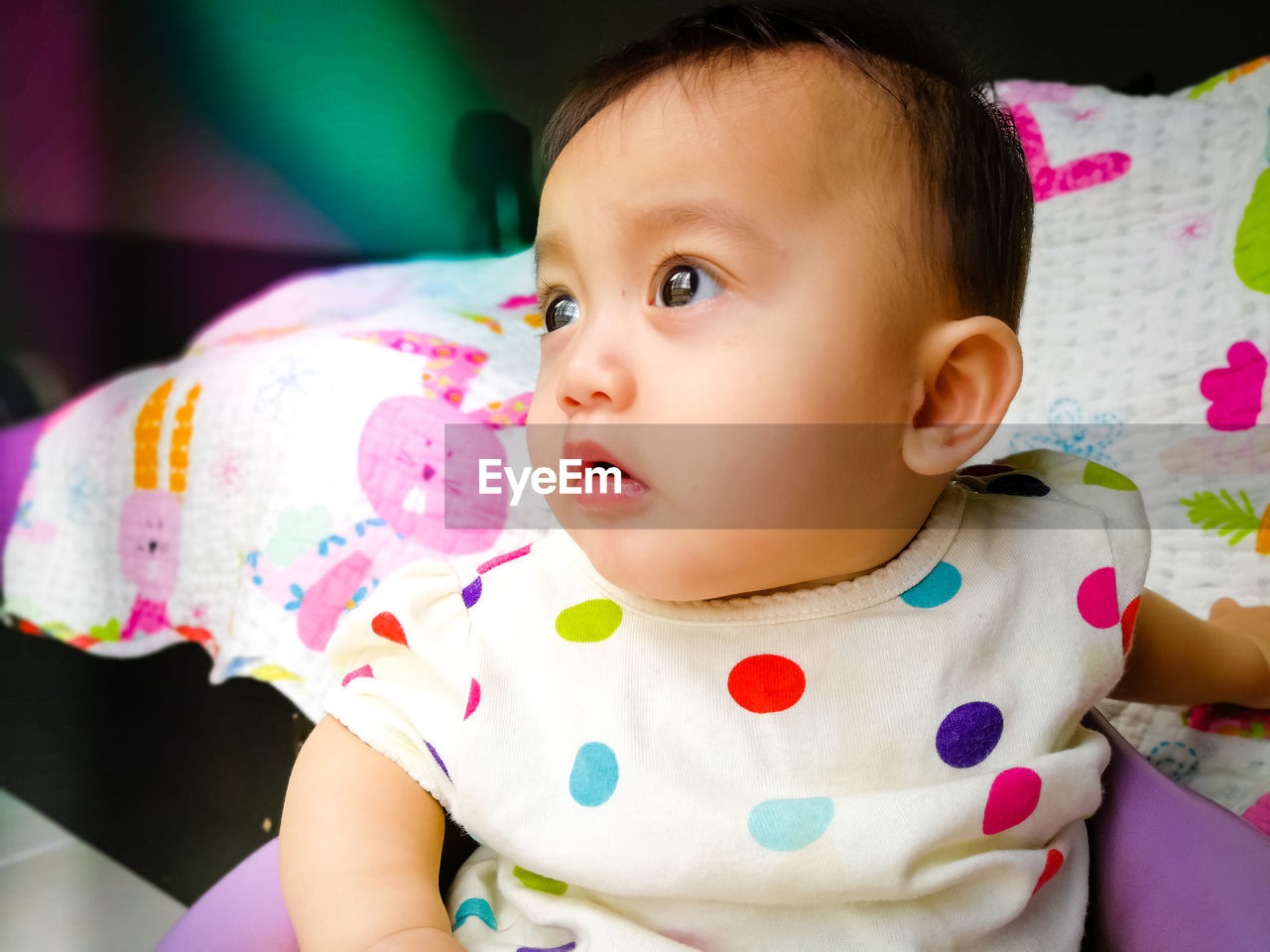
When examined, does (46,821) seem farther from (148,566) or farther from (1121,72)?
(1121,72)

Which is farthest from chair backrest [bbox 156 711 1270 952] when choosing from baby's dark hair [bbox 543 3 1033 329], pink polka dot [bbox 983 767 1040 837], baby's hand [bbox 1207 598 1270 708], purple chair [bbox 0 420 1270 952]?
baby's dark hair [bbox 543 3 1033 329]

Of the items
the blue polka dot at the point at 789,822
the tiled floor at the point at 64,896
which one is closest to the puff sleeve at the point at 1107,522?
the blue polka dot at the point at 789,822

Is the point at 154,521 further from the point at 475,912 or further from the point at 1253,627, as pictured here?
the point at 1253,627

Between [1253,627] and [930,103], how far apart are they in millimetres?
534

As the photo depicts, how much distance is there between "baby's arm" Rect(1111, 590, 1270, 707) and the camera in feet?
2.25

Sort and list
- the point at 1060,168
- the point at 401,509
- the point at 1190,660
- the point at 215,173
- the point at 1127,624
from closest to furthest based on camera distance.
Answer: the point at 1127,624 → the point at 1190,660 → the point at 401,509 → the point at 1060,168 → the point at 215,173

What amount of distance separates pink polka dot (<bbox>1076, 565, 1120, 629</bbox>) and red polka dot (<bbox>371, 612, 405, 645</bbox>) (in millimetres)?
418

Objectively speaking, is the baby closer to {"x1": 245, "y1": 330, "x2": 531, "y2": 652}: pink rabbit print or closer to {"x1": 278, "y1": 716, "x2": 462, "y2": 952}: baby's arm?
{"x1": 278, "y1": 716, "x2": 462, "y2": 952}: baby's arm

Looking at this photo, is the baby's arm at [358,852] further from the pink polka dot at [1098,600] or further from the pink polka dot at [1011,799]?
the pink polka dot at [1098,600]

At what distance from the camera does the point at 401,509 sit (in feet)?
3.25

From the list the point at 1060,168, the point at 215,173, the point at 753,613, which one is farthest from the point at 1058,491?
the point at 215,173

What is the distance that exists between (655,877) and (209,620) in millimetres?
792

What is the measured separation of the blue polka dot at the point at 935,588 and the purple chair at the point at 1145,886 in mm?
170

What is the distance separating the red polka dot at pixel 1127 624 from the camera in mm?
593
